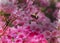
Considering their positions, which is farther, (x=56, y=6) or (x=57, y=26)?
(x=56, y=6)

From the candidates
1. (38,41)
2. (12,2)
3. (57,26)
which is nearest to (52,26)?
(57,26)

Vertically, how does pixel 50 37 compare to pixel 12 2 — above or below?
below

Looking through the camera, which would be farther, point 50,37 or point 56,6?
point 56,6

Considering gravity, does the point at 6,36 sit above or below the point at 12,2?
below

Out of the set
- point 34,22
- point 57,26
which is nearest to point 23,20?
point 34,22

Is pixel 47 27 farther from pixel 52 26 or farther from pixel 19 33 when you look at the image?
pixel 19 33

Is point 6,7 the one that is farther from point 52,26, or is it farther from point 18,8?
point 52,26
